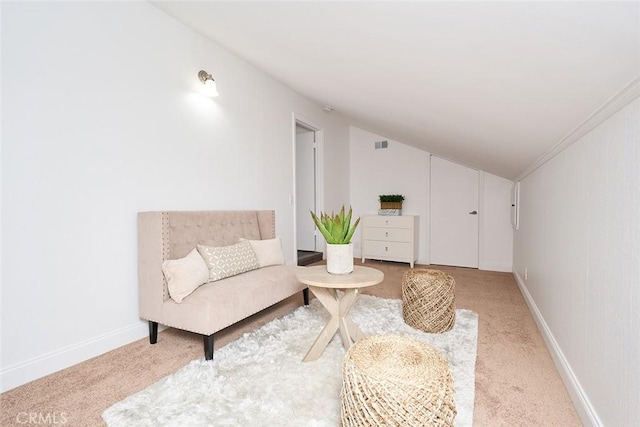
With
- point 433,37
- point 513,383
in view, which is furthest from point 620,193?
point 513,383

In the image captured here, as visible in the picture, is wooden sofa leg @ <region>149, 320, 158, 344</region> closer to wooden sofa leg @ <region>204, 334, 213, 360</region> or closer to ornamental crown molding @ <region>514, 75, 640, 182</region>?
wooden sofa leg @ <region>204, 334, 213, 360</region>

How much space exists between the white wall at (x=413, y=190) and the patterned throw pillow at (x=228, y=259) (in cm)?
312

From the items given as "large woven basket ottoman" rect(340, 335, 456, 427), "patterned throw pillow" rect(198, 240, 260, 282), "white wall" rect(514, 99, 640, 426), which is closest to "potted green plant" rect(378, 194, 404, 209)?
"white wall" rect(514, 99, 640, 426)

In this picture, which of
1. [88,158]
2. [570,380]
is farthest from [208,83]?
[570,380]

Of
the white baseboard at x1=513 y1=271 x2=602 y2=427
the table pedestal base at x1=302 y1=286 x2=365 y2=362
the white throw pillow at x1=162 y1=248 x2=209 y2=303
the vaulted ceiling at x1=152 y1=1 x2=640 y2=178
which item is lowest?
the white baseboard at x1=513 y1=271 x2=602 y2=427

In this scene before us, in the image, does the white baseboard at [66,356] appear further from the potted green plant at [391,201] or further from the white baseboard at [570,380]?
the potted green plant at [391,201]

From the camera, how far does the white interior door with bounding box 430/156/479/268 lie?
15.1ft

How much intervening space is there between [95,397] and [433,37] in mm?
2324

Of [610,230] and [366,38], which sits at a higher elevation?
[366,38]

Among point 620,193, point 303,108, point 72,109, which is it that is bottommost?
point 620,193

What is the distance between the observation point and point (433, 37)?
135 cm

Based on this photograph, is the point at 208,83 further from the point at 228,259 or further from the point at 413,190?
the point at 413,190

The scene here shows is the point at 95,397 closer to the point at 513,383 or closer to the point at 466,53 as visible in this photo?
the point at 513,383
